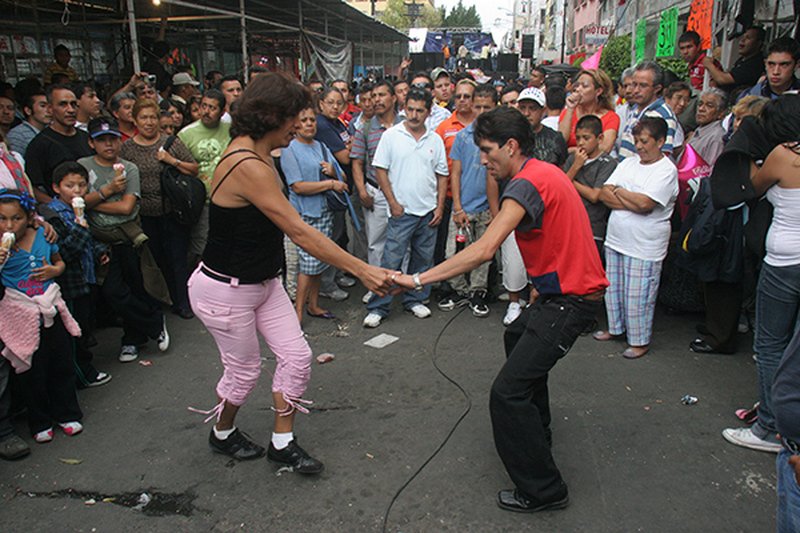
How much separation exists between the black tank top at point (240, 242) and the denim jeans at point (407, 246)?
253 centimetres

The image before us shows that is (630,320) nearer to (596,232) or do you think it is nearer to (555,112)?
(596,232)

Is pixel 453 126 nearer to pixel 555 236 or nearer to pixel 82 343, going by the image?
pixel 555 236

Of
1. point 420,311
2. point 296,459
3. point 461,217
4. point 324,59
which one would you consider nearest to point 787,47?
point 461,217

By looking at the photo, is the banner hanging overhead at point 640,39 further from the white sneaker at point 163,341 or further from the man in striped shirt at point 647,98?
the white sneaker at point 163,341

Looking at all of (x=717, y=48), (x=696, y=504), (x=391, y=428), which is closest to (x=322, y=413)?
(x=391, y=428)

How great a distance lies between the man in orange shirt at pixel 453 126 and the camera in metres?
5.83

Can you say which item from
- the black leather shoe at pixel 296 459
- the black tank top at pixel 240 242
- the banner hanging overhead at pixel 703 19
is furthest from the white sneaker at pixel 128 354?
the banner hanging overhead at pixel 703 19

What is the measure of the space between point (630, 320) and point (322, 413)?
8.30 ft

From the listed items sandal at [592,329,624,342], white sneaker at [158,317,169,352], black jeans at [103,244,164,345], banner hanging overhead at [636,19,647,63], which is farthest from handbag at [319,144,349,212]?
banner hanging overhead at [636,19,647,63]

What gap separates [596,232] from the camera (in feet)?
16.7

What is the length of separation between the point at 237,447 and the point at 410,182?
2.94 m

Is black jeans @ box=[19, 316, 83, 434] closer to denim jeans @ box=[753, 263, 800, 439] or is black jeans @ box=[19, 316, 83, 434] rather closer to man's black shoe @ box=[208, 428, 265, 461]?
man's black shoe @ box=[208, 428, 265, 461]

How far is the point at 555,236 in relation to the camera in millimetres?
2879

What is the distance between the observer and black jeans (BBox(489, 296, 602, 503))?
2.85 metres
